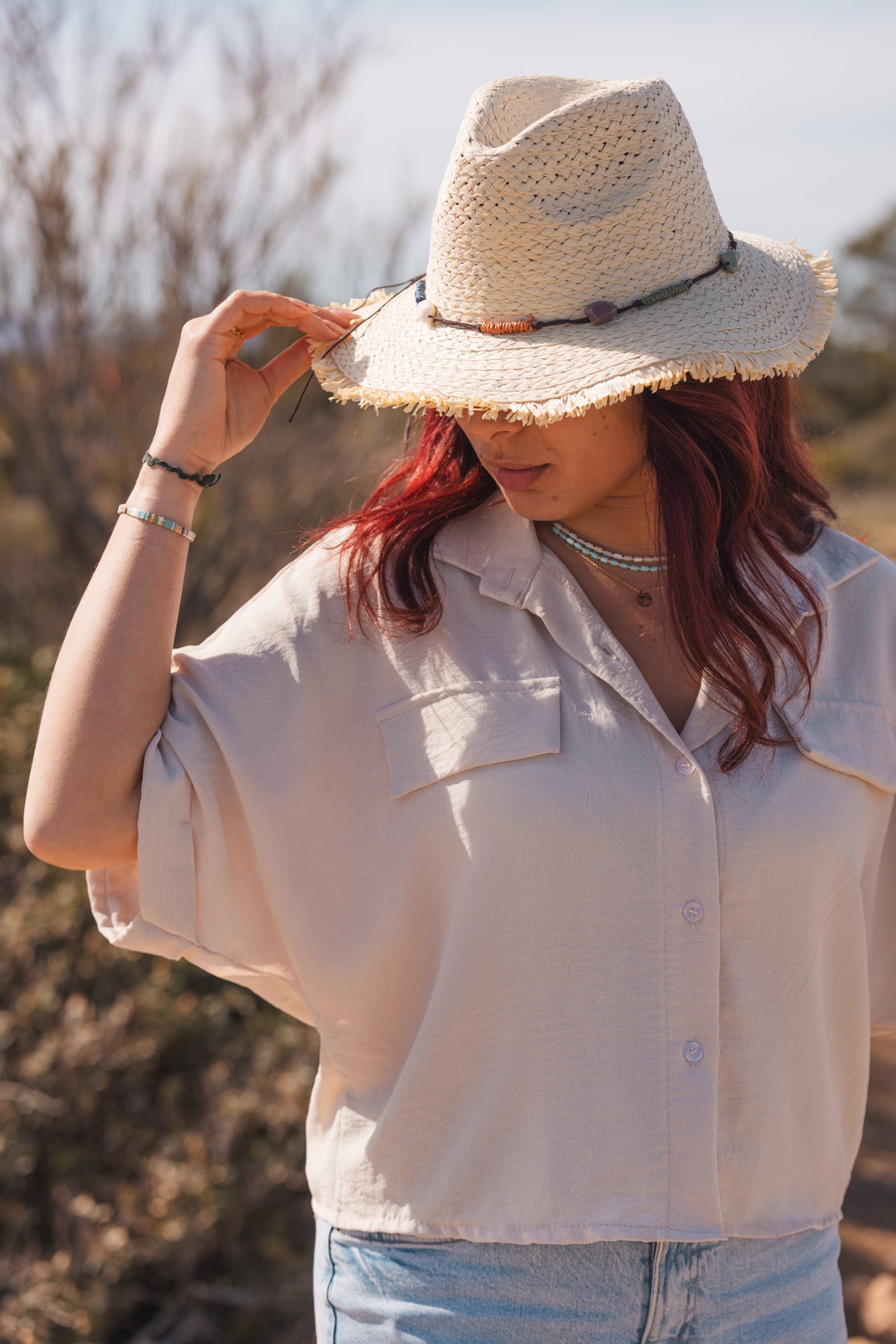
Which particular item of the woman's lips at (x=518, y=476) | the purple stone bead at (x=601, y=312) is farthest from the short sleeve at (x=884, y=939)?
the purple stone bead at (x=601, y=312)

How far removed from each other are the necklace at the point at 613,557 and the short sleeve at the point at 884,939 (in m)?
0.51

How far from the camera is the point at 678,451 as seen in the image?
59.2 inches

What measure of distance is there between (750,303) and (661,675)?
1.61 ft

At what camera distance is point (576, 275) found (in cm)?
142

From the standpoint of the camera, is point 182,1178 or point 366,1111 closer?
point 366,1111

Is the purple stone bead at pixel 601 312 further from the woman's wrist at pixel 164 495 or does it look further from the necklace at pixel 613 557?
the woman's wrist at pixel 164 495

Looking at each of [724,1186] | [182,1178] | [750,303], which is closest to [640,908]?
[724,1186]

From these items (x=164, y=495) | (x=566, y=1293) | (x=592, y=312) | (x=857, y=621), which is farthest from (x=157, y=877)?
(x=857, y=621)

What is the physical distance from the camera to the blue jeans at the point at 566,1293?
4.76ft

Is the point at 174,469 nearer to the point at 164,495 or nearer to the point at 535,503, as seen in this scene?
the point at 164,495

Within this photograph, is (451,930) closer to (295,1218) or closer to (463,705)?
(463,705)

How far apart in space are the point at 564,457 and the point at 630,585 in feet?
Answer: 0.82

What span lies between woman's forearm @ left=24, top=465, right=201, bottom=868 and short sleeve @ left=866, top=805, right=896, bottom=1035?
1066mm

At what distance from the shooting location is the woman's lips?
1.50 meters
